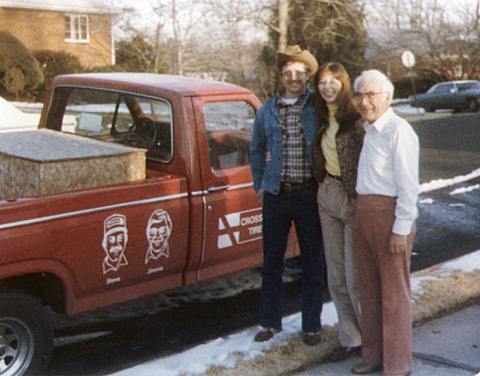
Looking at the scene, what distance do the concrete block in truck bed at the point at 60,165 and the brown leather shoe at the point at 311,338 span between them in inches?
58.8

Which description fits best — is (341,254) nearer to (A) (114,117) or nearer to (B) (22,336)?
(B) (22,336)

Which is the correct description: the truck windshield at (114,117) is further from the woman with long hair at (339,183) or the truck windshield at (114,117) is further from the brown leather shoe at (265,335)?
the brown leather shoe at (265,335)

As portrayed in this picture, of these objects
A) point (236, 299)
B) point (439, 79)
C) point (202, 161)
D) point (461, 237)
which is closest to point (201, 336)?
point (236, 299)

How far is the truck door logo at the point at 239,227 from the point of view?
4699mm

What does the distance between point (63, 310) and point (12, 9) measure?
2995 cm

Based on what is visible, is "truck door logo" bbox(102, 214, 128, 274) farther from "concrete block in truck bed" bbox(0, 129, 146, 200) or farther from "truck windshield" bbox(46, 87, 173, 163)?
"truck windshield" bbox(46, 87, 173, 163)

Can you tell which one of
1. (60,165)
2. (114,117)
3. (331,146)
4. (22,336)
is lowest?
(22,336)

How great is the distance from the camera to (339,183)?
148 inches

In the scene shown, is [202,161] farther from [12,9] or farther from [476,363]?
[12,9]

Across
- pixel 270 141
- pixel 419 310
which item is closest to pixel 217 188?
pixel 270 141

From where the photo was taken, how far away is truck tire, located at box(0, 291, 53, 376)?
3.60m

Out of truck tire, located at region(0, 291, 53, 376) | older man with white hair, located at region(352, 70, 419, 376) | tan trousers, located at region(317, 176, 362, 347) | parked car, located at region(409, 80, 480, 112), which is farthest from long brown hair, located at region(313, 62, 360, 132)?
parked car, located at region(409, 80, 480, 112)

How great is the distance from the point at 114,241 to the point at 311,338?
137 cm

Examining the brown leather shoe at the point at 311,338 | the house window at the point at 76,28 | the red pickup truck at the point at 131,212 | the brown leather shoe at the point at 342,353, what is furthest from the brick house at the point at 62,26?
the brown leather shoe at the point at 342,353
